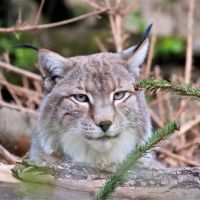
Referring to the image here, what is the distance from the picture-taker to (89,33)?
34.5 feet

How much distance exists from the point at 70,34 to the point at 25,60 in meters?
1.99

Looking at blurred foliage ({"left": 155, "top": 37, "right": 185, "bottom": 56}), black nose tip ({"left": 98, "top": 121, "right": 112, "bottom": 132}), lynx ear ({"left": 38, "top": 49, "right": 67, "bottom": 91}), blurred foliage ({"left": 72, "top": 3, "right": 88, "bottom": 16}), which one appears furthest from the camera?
blurred foliage ({"left": 72, "top": 3, "right": 88, "bottom": 16})

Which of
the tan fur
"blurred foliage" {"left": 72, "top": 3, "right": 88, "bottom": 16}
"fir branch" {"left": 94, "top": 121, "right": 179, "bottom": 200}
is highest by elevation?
"fir branch" {"left": 94, "top": 121, "right": 179, "bottom": 200}

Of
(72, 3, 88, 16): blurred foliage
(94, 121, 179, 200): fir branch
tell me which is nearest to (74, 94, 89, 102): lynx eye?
(94, 121, 179, 200): fir branch

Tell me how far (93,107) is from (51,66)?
549mm

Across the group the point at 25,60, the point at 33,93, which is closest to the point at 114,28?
the point at 33,93

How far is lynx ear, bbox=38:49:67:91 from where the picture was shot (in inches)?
177

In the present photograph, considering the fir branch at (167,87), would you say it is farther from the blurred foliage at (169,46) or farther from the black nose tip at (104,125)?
the blurred foliage at (169,46)

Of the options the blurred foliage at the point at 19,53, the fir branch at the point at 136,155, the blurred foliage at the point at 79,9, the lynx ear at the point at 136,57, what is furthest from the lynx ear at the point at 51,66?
the blurred foliage at the point at 79,9

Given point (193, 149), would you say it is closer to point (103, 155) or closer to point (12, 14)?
point (103, 155)

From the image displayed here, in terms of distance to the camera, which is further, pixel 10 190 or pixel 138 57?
pixel 138 57

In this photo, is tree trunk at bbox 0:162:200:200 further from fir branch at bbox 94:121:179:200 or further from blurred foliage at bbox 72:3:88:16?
blurred foliage at bbox 72:3:88:16

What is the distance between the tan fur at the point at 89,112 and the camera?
4.14 meters

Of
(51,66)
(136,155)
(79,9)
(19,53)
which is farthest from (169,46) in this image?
(136,155)
